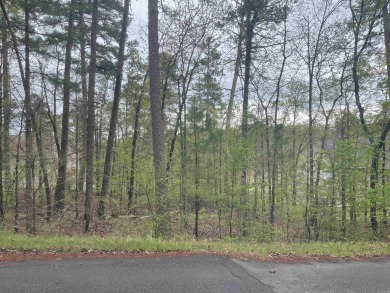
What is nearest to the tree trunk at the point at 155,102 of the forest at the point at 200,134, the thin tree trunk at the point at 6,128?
the forest at the point at 200,134

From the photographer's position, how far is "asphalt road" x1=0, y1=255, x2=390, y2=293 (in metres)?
3.63

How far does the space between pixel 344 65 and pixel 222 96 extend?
6.46 meters

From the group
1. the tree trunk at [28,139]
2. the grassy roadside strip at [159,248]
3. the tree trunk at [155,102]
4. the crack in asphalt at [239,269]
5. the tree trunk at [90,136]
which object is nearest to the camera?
the crack in asphalt at [239,269]

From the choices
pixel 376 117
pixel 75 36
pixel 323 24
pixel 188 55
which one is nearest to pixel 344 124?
pixel 376 117

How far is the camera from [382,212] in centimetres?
962

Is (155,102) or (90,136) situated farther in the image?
(90,136)

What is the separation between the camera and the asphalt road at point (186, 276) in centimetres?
363

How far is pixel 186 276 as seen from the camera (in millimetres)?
4004

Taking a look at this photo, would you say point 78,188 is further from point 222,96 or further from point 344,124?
point 344,124

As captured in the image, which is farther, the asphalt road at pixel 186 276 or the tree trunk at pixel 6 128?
the tree trunk at pixel 6 128

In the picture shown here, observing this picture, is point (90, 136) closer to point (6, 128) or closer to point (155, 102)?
point (6, 128)

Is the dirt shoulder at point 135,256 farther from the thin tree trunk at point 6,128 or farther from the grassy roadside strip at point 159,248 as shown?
the thin tree trunk at point 6,128

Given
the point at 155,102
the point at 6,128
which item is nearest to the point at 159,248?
the point at 155,102

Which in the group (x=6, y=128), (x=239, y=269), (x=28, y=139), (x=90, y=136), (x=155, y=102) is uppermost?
(x=155, y=102)
